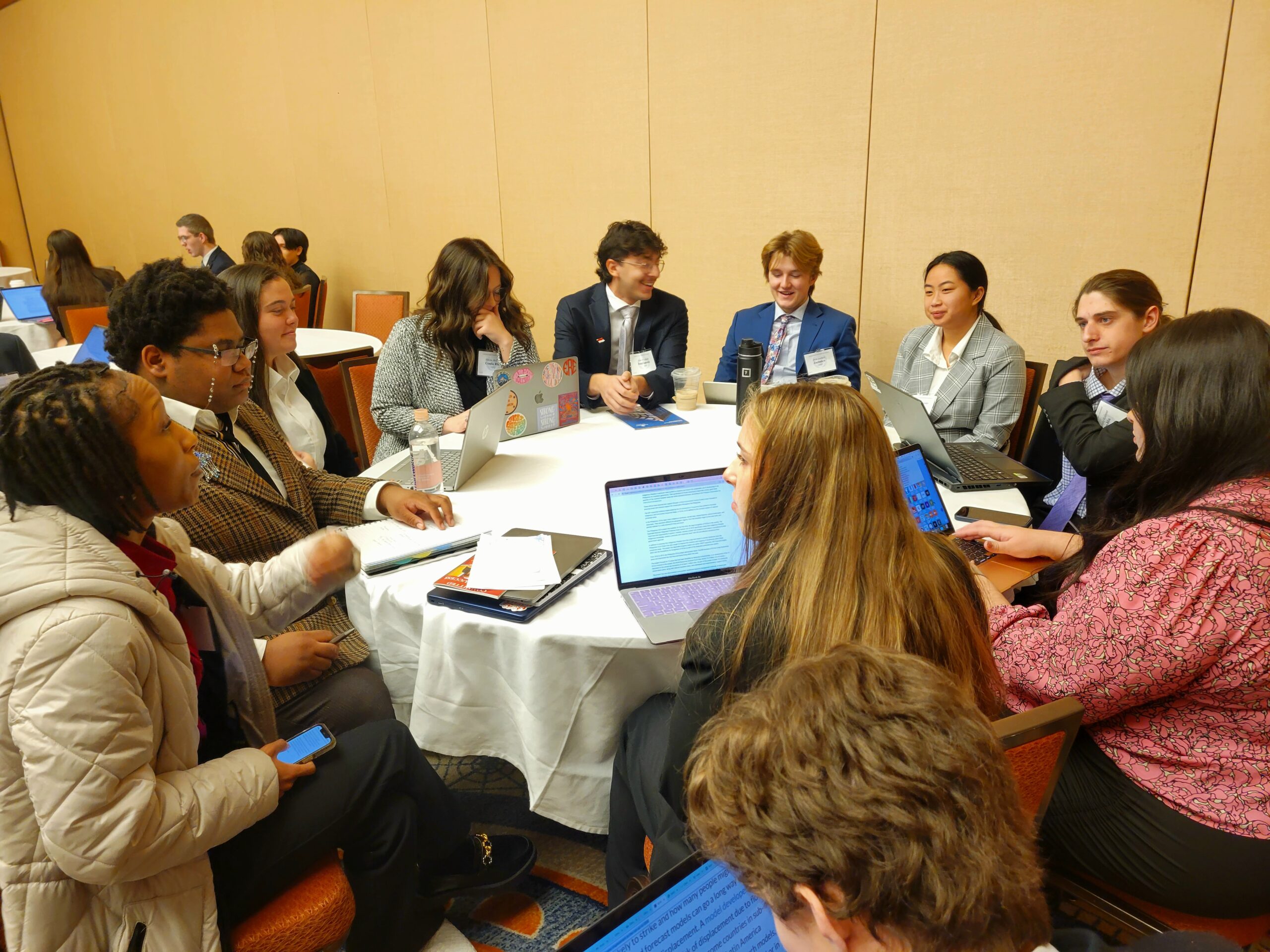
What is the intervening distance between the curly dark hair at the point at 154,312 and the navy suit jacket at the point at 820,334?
233cm

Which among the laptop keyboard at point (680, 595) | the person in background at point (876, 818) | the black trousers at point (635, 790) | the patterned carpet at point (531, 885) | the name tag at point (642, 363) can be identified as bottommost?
the patterned carpet at point (531, 885)

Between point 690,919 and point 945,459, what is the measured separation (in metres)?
1.96

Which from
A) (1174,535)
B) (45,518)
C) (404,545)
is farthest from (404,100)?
(1174,535)

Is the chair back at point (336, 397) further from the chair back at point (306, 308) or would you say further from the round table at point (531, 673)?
the chair back at point (306, 308)

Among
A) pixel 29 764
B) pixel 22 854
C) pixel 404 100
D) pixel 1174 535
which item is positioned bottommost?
pixel 22 854

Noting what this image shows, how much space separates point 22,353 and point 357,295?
255cm

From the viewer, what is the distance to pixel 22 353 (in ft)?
13.1

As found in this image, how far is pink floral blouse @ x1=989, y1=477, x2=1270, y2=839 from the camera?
1.22 metres

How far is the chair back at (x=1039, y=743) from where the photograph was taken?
38.6 inches

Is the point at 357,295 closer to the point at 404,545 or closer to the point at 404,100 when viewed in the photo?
the point at 404,100

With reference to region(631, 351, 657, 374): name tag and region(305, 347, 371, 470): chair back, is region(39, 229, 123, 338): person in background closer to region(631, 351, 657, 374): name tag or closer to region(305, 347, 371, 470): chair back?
region(305, 347, 371, 470): chair back

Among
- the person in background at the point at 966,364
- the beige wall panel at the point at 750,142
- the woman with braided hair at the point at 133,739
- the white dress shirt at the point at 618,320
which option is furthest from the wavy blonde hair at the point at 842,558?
the beige wall panel at the point at 750,142

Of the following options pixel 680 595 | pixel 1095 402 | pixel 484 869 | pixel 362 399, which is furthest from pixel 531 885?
pixel 1095 402

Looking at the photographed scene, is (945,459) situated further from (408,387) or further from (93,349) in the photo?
(93,349)
